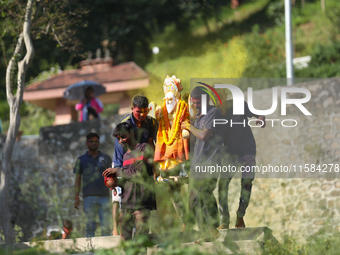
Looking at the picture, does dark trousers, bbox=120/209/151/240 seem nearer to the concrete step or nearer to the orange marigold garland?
the concrete step

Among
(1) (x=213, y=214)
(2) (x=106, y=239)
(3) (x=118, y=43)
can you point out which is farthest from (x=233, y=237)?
(3) (x=118, y=43)

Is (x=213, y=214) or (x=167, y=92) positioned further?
(x=167, y=92)

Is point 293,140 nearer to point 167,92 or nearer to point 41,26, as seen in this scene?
point 167,92

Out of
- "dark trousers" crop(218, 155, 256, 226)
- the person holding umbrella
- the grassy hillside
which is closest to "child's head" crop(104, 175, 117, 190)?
"dark trousers" crop(218, 155, 256, 226)

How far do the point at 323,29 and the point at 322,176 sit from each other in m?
15.2

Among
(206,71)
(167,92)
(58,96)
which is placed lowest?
(167,92)

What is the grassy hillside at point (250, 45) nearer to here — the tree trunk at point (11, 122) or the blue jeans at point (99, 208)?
the tree trunk at point (11, 122)

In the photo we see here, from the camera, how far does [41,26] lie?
29.8ft

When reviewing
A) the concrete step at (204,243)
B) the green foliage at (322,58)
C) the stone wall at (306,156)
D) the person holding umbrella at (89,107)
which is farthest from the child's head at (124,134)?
the green foliage at (322,58)

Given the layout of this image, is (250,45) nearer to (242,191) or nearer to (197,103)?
(197,103)

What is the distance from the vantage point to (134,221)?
4273mm

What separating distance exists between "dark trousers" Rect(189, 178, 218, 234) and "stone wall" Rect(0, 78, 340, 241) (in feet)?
7.44

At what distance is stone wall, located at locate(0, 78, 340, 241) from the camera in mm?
7527

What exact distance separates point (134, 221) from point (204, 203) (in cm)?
69
